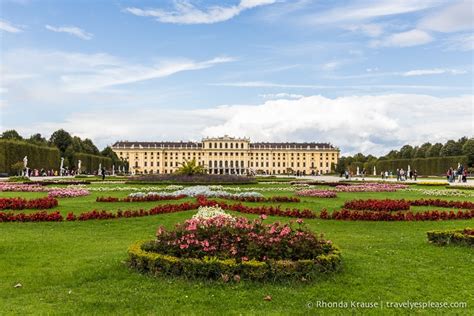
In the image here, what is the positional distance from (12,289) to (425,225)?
8533 millimetres

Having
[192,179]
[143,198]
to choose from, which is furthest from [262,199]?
[192,179]

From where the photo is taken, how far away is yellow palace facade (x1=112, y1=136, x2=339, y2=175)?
418 ft

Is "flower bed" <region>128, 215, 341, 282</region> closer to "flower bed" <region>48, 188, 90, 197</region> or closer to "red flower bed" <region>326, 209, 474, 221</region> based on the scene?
"red flower bed" <region>326, 209, 474, 221</region>

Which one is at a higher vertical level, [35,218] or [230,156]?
[230,156]

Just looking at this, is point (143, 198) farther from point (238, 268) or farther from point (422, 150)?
point (422, 150)

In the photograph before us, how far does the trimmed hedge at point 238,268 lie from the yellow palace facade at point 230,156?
11972cm

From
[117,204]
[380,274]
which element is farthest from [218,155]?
[380,274]

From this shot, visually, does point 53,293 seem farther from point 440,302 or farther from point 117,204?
point 117,204

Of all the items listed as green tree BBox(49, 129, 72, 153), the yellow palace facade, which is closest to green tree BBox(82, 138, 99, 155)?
green tree BBox(49, 129, 72, 153)

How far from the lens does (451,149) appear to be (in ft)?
222

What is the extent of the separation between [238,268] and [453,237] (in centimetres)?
428

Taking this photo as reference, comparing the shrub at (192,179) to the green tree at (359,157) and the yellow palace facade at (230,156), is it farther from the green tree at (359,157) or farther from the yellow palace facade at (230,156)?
the yellow palace facade at (230,156)

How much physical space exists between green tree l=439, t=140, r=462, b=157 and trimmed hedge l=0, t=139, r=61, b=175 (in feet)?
163

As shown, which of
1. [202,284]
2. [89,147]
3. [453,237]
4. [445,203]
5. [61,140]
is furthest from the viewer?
[89,147]
